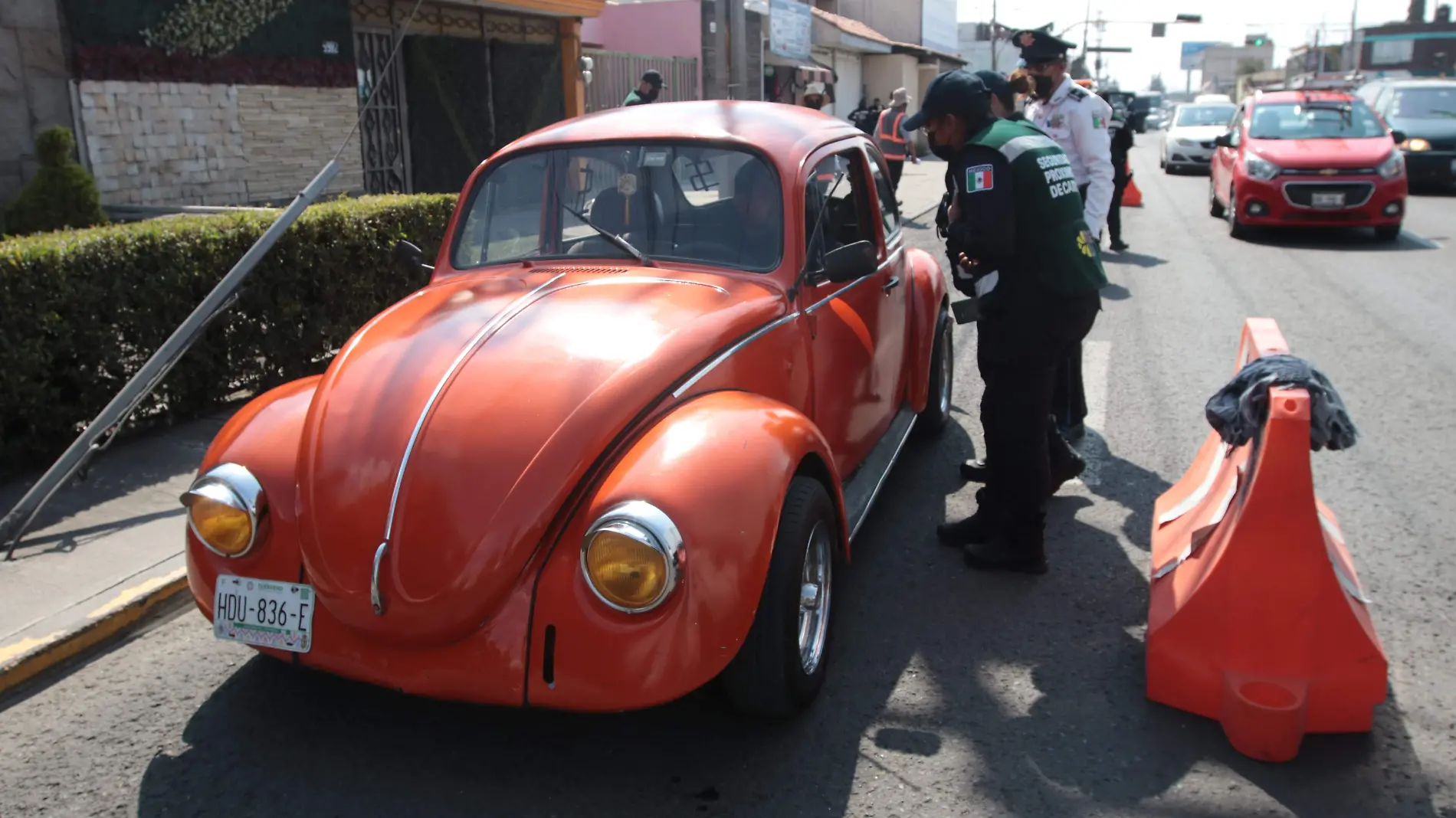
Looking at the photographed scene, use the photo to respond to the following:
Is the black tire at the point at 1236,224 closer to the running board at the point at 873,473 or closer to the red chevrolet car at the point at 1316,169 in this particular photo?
the red chevrolet car at the point at 1316,169

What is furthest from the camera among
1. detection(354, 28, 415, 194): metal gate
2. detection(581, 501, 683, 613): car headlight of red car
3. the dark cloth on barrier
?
detection(354, 28, 415, 194): metal gate

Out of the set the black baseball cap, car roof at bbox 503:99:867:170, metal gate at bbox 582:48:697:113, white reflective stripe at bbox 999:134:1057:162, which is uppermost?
metal gate at bbox 582:48:697:113

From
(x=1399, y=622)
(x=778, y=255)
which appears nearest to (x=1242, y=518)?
(x=1399, y=622)

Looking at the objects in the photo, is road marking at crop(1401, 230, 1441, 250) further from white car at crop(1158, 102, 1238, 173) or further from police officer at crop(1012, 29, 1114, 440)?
white car at crop(1158, 102, 1238, 173)

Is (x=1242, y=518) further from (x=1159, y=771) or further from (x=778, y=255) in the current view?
(x=778, y=255)

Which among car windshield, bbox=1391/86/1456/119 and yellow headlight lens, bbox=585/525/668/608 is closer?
yellow headlight lens, bbox=585/525/668/608

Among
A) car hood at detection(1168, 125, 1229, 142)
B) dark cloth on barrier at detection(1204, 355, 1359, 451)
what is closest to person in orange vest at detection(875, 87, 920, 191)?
car hood at detection(1168, 125, 1229, 142)

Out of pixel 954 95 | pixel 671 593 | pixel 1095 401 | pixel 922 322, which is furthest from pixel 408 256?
pixel 1095 401

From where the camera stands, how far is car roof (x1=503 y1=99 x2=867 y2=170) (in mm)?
4148

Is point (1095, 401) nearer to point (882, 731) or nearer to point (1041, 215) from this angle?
point (1041, 215)

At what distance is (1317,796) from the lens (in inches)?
115

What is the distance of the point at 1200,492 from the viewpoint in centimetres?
412

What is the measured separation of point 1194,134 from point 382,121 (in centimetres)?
1681

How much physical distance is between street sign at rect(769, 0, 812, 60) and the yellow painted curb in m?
23.6
